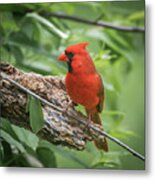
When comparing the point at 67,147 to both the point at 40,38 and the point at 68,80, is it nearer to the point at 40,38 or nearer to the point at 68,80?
the point at 68,80

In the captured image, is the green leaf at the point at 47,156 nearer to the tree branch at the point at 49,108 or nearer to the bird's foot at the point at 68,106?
the tree branch at the point at 49,108

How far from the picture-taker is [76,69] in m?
2.02

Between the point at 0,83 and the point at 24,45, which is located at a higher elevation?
the point at 24,45

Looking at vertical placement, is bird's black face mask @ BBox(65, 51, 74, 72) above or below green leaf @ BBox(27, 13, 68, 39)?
below

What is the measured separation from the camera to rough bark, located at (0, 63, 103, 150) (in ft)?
6.70

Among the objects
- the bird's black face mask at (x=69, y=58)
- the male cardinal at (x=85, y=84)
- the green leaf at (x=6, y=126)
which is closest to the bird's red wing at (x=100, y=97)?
the male cardinal at (x=85, y=84)

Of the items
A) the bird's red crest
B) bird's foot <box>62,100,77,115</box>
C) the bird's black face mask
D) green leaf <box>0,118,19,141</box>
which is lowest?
green leaf <box>0,118,19,141</box>

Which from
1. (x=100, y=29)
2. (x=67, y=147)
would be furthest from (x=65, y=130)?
(x=100, y=29)

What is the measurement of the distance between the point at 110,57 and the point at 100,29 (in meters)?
0.11

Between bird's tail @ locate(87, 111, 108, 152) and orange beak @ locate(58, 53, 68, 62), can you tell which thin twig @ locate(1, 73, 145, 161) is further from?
orange beak @ locate(58, 53, 68, 62)

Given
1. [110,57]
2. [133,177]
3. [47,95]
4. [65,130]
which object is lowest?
[133,177]

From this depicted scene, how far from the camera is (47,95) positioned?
207cm

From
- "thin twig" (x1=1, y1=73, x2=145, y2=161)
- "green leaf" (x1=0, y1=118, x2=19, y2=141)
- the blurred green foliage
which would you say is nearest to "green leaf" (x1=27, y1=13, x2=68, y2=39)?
the blurred green foliage

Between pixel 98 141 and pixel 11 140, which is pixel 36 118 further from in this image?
pixel 98 141
